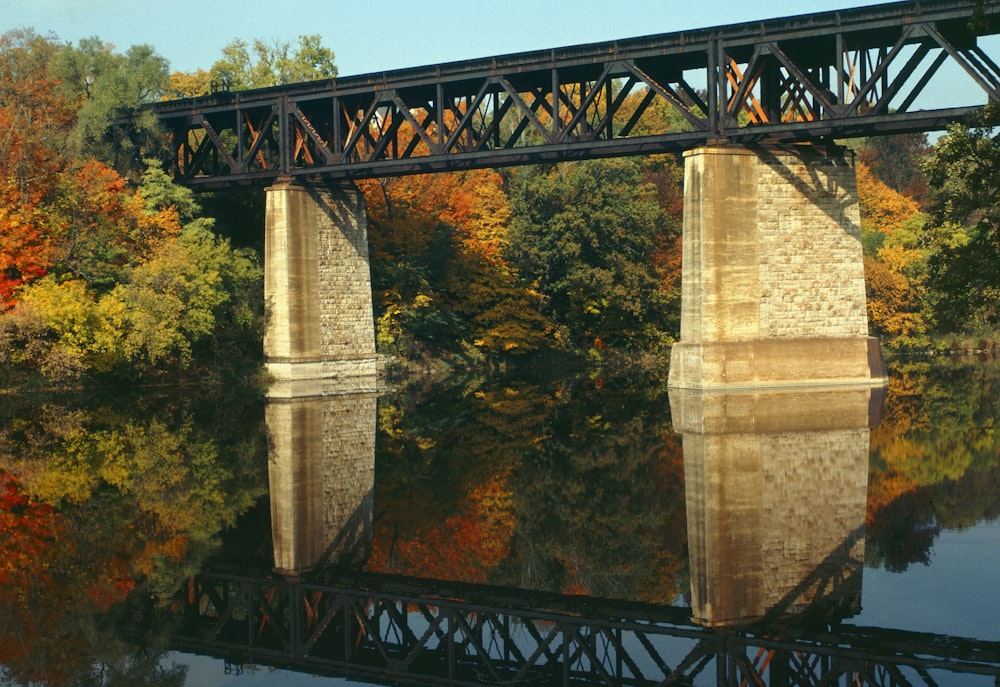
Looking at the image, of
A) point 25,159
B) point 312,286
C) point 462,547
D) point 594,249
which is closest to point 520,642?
point 462,547

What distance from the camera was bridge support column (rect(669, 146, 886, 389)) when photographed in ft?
129

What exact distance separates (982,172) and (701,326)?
738 inches

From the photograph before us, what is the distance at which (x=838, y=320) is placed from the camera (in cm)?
4116

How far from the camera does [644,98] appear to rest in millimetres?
44844

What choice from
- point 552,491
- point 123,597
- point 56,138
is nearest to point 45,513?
point 123,597

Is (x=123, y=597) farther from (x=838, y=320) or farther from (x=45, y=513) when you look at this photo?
(x=838, y=320)

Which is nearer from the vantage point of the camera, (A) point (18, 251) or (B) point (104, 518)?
(B) point (104, 518)

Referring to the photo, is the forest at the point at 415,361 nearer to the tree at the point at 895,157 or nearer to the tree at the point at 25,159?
the tree at the point at 25,159

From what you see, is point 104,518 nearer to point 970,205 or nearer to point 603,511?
point 603,511

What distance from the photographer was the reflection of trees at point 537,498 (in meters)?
15.3

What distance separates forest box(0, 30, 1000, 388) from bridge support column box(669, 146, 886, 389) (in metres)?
3.23

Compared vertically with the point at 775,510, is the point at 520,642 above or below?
below

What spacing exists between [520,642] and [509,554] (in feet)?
A: 12.1

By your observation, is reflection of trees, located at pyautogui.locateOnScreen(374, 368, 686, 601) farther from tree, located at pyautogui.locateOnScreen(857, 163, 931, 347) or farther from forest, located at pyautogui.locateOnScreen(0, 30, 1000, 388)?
tree, located at pyautogui.locateOnScreen(857, 163, 931, 347)
